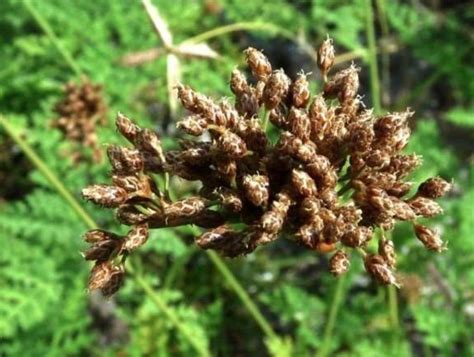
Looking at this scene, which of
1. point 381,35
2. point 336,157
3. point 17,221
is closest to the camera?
point 336,157

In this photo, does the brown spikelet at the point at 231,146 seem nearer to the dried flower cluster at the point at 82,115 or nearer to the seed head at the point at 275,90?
the seed head at the point at 275,90

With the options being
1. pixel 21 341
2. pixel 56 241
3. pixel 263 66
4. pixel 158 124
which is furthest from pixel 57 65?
pixel 263 66

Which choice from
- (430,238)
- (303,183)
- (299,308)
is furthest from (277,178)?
(299,308)

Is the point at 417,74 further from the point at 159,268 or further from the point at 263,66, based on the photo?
the point at 263,66

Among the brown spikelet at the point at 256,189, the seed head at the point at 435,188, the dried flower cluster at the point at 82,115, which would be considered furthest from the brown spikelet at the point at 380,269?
the dried flower cluster at the point at 82,115

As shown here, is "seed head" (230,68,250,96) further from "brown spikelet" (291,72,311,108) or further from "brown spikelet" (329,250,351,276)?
"brown spikelet" (329,250,351,276)

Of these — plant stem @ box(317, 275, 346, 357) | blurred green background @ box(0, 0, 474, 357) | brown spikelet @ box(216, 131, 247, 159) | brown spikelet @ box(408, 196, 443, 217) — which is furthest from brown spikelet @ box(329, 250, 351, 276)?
plant stem @ box(317, 275, 346, 357)

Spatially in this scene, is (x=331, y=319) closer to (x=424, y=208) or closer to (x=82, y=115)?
(x=82, y=115)
